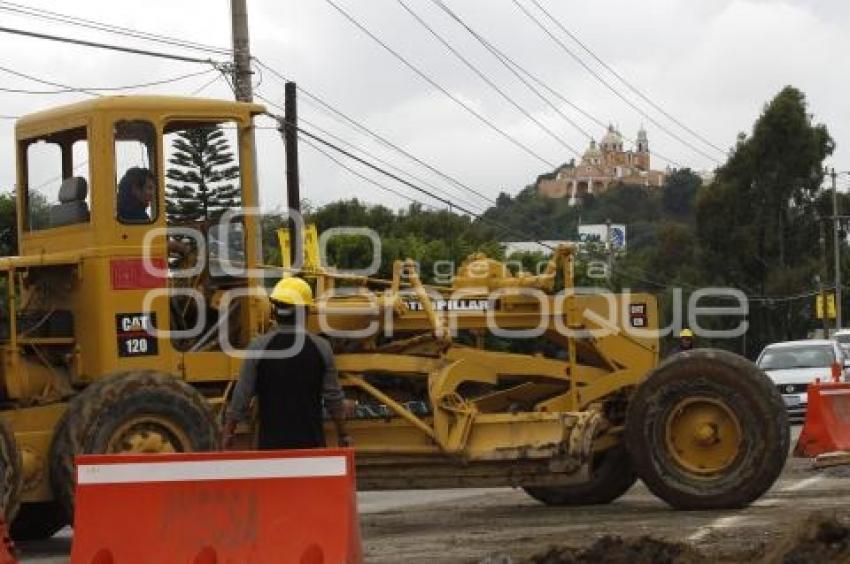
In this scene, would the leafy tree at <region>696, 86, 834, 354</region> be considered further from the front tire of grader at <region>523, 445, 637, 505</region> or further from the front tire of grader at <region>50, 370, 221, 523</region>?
the front tire of grader at <region>50, 370, 221, 523</region>

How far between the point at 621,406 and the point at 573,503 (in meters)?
1.29

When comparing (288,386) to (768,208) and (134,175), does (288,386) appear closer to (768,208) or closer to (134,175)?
(134,175)

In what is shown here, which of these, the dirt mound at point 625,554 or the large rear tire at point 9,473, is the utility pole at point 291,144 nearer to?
the large rear tire at point 9,473

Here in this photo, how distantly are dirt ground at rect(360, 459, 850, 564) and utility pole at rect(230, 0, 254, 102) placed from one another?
8633mm

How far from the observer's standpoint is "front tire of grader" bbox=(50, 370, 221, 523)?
484 inches

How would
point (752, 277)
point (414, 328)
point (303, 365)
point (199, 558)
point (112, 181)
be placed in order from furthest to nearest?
point (752, 277), point (414, 328), point (112, 181), point (303, 365), point (199, 558)

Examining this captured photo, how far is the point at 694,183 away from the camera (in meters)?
103

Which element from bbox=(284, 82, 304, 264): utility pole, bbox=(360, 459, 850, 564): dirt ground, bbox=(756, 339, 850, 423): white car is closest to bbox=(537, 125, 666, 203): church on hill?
bbox=(756, 339, 850, 423): white car

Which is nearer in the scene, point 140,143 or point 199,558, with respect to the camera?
point 199,558

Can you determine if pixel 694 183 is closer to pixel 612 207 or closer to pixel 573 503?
pixel 612 207

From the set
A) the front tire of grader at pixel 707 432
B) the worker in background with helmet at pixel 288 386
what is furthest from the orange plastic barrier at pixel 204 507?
the front tire of grader at pixel 707 432

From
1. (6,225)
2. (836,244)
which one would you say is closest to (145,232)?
(6,225)

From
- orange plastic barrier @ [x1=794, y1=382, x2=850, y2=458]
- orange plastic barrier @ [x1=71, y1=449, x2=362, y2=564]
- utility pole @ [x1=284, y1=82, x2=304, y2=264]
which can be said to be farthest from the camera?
utility pole @ [x1=284, y1=82, x2=304, y2=264]

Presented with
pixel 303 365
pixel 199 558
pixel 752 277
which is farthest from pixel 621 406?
pixel 752 277
